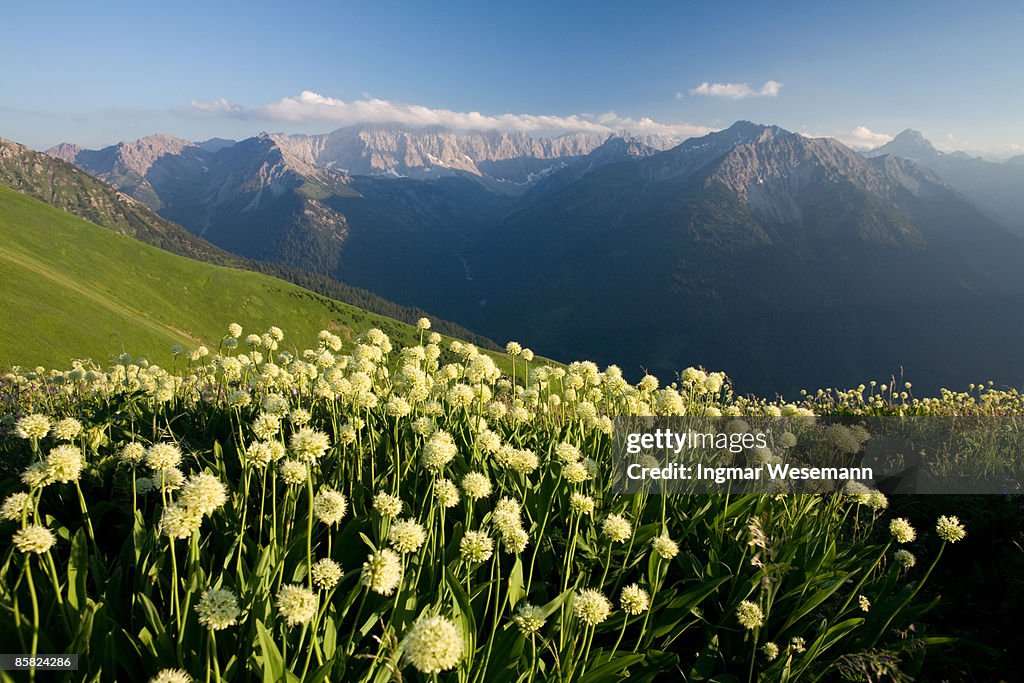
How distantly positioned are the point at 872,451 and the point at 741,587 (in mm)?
7559

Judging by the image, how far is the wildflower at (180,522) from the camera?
3459 millimetres

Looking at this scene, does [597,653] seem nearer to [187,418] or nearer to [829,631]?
[829,631]

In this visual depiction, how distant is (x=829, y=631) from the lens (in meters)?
4.53

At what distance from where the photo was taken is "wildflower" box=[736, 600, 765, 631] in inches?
175

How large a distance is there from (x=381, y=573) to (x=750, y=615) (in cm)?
321

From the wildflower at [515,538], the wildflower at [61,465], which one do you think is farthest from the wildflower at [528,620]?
the wildflower at [61,465]

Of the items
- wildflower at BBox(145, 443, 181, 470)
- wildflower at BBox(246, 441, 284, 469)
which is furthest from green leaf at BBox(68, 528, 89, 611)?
wildflower at BBox(246, 441, 284, 469)

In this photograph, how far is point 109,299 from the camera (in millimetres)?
127125

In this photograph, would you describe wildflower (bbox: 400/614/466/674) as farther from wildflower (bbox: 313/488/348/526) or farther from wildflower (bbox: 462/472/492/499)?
wildflower (bbox: 462/472/492/499)

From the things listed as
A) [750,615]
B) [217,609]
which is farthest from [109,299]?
[750,615]

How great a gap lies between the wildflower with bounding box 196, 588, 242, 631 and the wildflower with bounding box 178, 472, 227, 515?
571 millimetres

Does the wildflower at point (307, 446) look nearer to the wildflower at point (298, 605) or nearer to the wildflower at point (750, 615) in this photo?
the wildflower at point (298, 605)

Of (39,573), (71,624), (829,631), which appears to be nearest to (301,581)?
(71,624)

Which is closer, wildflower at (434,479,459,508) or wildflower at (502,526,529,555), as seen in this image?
wildflower at (502,526,529,555)
